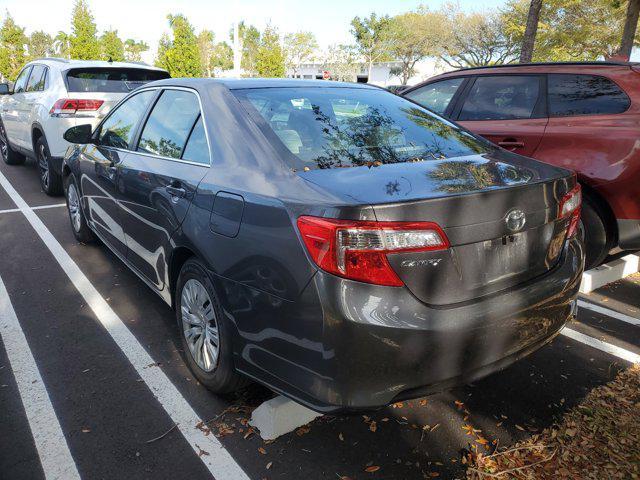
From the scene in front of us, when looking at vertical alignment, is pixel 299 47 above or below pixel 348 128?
above

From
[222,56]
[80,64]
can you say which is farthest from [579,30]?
[222,56]

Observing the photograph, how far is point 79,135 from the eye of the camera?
440 cm

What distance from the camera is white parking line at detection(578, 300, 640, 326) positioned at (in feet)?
12.3

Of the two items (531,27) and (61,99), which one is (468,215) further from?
(531,27)

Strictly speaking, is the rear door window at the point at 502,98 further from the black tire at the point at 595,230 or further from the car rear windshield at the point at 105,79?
the car rear windshield at the point at 105,79

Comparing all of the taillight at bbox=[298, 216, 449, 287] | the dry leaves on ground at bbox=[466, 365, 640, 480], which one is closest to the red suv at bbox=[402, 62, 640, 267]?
the dry leaves on ground at bbox=[466, 365, 640, 480]

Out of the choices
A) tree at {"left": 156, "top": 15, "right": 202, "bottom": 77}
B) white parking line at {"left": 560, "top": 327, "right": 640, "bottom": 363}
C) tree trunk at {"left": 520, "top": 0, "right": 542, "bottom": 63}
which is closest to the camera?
white parking line at {"left": 560, "top": 327, "right": 640, "bottom": 363}

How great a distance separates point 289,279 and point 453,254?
2.13 feet

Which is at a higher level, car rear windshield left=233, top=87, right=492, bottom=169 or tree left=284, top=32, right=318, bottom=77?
tree left=284, top=32, right=318, bottom=77

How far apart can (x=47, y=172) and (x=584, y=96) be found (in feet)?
22.4

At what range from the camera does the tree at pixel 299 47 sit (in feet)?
194

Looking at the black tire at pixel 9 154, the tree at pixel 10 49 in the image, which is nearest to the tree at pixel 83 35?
the tree at pixel 10 49

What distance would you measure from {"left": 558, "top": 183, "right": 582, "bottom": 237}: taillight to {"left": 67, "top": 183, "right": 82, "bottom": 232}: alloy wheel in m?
4.39

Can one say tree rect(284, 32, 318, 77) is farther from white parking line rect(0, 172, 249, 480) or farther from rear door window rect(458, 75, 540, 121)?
white parking line rect(0, 172, 249, 480)
